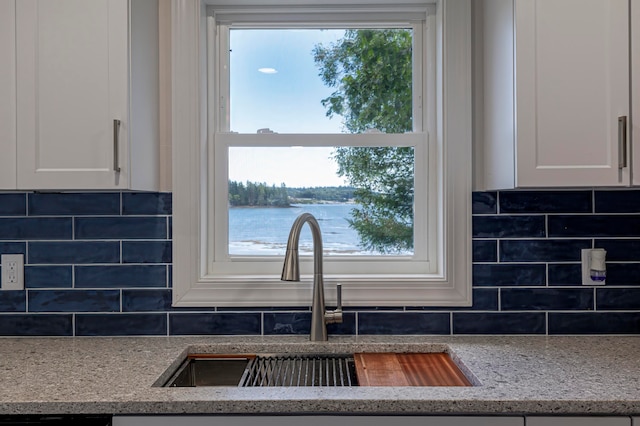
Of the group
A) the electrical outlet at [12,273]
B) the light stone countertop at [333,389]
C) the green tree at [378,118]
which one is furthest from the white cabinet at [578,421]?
the electrical outlet at [12,273]

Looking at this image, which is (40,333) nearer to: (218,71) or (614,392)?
(218,71)

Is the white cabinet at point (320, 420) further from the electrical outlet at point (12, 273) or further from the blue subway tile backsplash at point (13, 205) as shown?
the blue subway tile backsplash at point (13, 205)

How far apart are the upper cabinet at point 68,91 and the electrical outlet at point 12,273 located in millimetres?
394

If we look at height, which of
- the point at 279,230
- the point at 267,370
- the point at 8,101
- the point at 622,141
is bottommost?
the point at 267,370

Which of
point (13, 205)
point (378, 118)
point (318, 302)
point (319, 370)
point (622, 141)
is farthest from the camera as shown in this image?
point (378, 118)

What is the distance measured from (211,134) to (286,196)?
37 centimetres

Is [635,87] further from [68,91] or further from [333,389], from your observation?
[68,91]

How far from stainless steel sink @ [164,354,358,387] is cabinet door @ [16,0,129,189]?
0.65 meters

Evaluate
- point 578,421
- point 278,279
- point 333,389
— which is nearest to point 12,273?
point 278,279

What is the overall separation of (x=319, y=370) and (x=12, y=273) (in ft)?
3.75

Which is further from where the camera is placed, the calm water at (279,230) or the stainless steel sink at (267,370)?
the calm water at (279,230)

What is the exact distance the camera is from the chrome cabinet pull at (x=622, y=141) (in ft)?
4.75

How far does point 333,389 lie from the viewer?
49.3 inches

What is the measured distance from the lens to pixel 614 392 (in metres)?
1.20
